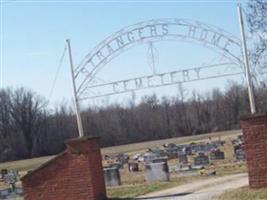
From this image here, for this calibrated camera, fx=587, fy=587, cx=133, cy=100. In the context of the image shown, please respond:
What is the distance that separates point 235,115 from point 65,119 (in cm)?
3755

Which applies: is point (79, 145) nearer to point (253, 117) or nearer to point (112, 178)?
point (253, 117)

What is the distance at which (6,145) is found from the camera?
118 metres

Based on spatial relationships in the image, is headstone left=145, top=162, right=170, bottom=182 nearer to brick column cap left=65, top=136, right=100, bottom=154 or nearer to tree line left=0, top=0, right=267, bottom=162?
brick column cap left=65, top=136, right=100, bottom=154

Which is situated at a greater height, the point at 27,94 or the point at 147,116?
the point at 27,94

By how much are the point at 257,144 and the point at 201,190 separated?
3.47 m

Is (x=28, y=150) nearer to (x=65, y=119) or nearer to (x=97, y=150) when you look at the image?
(x=65, y=119)

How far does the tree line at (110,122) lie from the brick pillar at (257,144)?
98.3 metres

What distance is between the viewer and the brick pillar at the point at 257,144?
47.2ft

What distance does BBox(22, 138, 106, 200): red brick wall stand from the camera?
1634 cm

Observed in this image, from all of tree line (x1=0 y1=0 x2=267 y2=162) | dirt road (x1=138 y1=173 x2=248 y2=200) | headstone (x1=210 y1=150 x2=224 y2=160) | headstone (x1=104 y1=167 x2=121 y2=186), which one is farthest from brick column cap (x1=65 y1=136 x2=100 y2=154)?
tree line (x1=0 y1=0 x2=267 y2=162)

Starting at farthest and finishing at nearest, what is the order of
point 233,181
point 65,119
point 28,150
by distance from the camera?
point 65,119
point 28,150
point 233,181

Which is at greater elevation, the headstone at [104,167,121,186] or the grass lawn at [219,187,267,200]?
the headstone at [104,167,121,186]

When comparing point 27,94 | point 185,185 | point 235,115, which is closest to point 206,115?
point 235,115

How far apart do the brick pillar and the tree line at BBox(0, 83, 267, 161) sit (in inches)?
3871
